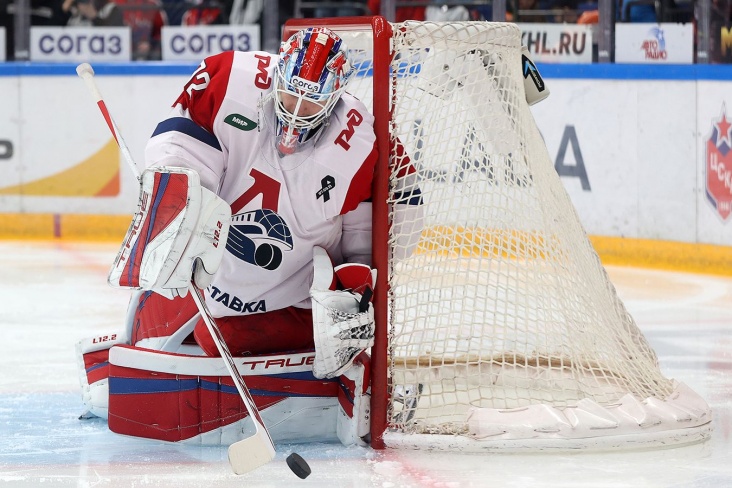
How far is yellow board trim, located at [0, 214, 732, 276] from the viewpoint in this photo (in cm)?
519

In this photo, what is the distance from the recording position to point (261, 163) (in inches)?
105

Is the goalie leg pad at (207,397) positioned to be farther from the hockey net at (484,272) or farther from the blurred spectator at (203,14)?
the blurred spectator at (203,14)

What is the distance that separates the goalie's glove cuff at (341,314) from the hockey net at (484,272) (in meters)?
0.09

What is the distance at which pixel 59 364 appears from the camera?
141 inches

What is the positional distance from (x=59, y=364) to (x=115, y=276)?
122cm

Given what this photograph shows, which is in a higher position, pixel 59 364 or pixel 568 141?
pixel 568 141

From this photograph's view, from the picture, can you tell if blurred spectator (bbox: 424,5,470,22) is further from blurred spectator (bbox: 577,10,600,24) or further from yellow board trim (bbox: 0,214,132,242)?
yellow board trim (bbox: 0,214,132,242)

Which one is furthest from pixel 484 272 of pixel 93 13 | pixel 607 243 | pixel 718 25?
pixel 93 13

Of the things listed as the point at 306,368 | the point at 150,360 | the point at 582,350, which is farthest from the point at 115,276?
the point at 582,350

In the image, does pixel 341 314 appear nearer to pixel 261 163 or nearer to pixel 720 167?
pixel 261 163

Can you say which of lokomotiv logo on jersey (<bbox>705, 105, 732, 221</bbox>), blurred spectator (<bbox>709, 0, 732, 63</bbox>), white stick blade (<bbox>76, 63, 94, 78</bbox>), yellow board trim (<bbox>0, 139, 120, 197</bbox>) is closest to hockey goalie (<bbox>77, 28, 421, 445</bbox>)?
white stick blade (<bbox>76, 63, 94, 78</bbox>)

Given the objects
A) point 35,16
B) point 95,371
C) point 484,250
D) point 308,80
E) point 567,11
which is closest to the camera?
point 308,80

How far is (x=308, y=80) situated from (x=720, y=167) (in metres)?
2.99

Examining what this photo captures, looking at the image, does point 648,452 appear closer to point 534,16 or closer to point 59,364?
point 59,364
